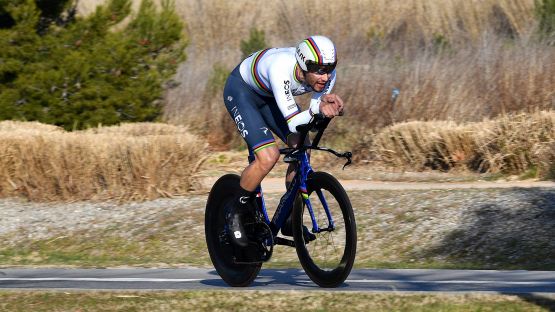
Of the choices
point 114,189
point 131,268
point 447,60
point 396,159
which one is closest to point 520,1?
point 447,60

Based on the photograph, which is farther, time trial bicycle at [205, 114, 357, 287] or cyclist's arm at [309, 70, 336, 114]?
time trial bicycle at [205, 114, 357, 287]

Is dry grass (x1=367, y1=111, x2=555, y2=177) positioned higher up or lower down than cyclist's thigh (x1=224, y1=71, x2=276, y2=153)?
lower down

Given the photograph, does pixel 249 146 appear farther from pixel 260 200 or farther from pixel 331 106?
pixel 331 106

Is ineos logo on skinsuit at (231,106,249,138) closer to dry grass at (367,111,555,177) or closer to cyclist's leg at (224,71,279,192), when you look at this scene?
cyclist's leg at (224,71,279,192)

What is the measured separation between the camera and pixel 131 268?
10.2 m

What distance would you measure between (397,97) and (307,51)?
469 inches

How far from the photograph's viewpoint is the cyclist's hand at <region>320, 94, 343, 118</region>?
7258 mm

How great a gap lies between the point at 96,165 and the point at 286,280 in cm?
604

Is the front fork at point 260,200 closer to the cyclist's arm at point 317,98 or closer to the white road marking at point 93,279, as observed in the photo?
the cyclist's arm at point 317,98

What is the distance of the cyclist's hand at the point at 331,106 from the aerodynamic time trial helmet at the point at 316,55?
12.6 inches

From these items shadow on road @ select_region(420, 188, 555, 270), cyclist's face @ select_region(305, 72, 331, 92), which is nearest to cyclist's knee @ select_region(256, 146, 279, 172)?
cyclist's face @ select_region(305, 72, 331, 92)

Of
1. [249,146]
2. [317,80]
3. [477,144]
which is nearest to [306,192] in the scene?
[249,146]

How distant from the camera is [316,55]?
7531mm

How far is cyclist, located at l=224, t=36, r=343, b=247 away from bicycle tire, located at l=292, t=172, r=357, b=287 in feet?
1.25
